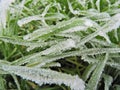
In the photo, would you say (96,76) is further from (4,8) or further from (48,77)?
(4,8)

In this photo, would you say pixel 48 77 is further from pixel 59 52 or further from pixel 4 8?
pixel 4 8

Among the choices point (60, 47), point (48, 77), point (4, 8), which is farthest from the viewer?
point (4, 8)

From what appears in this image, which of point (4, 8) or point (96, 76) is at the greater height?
point (4, 8)

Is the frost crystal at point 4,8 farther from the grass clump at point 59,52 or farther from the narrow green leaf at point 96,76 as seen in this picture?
the narrow green leaf at point 96,76

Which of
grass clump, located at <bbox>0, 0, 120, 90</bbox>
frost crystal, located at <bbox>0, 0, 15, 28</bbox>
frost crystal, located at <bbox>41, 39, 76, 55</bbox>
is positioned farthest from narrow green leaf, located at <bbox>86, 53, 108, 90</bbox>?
frost crystal, located at <bbox>0, 0, 15, 28</bbox>

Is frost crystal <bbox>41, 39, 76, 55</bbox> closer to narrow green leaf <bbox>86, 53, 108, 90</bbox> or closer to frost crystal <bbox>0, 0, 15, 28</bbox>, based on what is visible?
narrow green leaf <bbox>86, 53, 108, 90</bbox>

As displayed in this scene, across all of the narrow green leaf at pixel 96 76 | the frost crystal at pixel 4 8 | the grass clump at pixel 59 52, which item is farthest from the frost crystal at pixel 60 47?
the frost crystal at pixel 4 8

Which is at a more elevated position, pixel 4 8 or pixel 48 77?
pixel 4 8

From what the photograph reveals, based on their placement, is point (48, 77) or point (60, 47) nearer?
point (48, 77)

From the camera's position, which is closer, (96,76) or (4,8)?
(96,76)

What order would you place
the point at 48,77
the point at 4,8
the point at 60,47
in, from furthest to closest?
1. the point at 4,8
2. the point at 60,47
3. the point at 48,77

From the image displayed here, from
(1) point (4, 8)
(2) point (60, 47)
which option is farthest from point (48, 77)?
(1) point (4, 8)
